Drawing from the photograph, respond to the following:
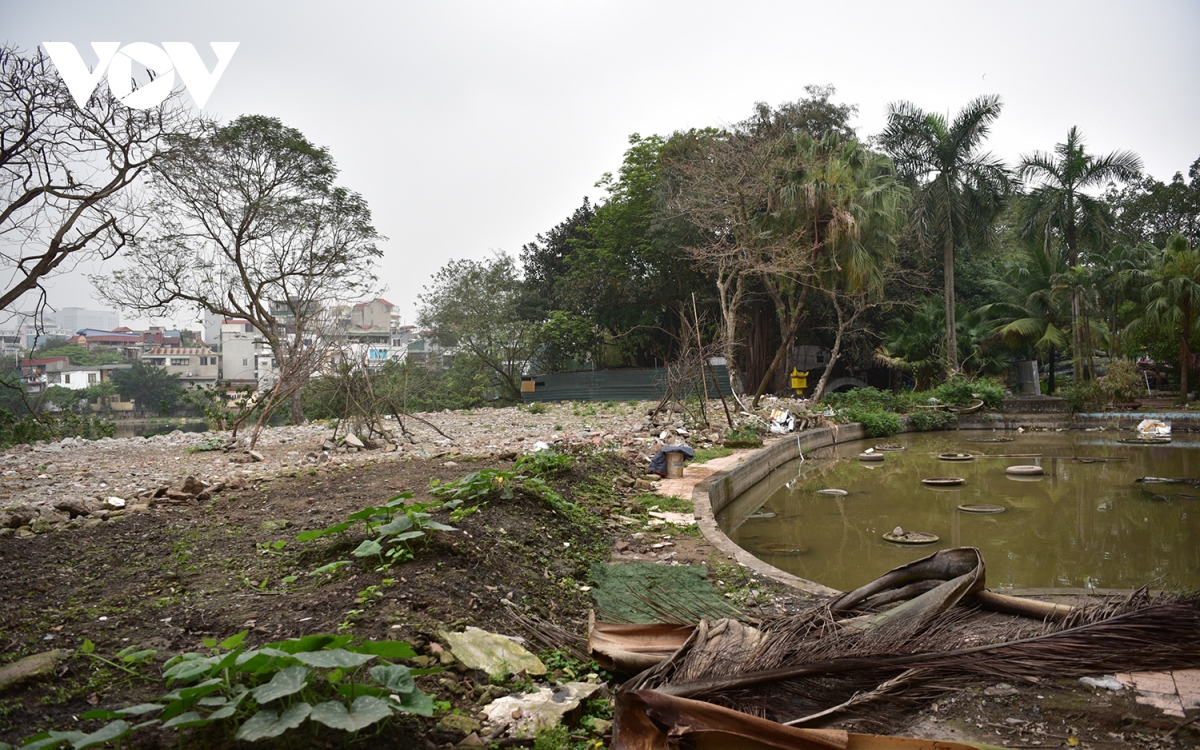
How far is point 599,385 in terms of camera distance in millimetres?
22953

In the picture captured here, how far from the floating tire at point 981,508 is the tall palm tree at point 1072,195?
15.5 metres

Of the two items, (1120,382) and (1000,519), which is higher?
(1120,382)

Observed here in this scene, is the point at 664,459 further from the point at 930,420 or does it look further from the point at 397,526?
the point at 930,420

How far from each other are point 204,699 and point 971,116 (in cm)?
2430

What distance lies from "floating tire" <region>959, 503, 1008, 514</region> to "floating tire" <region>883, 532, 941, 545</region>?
132 centimetres

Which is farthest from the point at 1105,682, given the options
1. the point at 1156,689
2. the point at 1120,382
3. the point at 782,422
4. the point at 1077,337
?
the point at 1077,337

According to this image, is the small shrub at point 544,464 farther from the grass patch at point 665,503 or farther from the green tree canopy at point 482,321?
the green tree canopy at point 482,321

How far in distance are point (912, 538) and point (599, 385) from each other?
17.0 meters

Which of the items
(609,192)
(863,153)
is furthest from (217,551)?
(609,192)

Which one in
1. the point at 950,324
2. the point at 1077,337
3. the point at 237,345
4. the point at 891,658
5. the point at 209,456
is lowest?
the point at 891,658

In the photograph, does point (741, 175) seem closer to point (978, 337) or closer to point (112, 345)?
point (978, 337)

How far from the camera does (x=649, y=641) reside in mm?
2764

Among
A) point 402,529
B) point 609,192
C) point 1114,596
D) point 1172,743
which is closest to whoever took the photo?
point 1172,743

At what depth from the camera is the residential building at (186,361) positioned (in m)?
15.6
